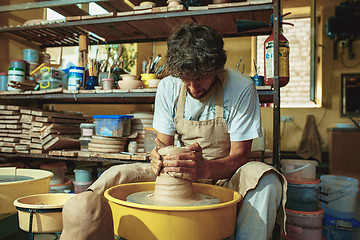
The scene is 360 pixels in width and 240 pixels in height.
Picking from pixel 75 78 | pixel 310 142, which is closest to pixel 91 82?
pixel 75 78

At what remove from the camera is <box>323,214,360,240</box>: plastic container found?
8.28ft

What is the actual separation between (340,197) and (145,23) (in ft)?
8.48

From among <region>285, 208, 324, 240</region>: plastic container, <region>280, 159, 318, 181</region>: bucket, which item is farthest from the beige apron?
<region>285, 208, 324, 240</region>: plastic container

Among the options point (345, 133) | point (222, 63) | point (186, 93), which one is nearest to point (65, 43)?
point (186, 93)

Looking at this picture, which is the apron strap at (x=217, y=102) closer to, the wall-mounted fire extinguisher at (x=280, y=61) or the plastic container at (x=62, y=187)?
the wall-mounted fire extinguisher at (x=280, y=61)

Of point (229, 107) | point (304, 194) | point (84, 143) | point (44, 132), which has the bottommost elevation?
point (304, 194)

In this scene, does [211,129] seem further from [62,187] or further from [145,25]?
[62,187]

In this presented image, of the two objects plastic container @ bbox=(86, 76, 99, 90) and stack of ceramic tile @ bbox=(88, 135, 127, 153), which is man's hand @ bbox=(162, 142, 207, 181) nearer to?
stack of ceramic tile @ bbox=(88, 135, 127, 153)

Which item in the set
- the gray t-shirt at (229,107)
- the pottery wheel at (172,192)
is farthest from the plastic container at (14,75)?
the pottery wheel at (172,192)

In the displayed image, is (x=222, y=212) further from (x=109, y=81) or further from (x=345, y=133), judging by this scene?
(x=345, y=133)

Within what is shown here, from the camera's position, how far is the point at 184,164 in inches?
58.6

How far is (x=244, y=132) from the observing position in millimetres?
1911

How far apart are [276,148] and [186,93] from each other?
833 mm

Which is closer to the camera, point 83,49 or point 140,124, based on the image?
point 140,124
